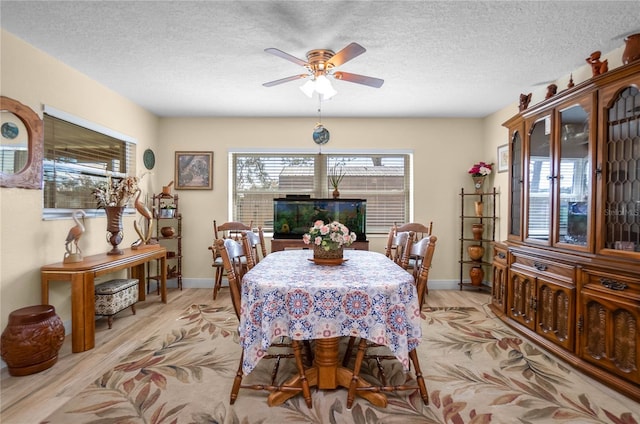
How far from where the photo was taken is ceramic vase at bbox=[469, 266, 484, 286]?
4324 mm

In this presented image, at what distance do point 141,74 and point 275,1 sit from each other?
1799 mm

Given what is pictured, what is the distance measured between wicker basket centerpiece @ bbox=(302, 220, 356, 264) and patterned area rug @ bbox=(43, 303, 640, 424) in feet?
2.65

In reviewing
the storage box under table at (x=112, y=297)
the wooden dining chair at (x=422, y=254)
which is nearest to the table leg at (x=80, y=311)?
the storage box under table at (x=112, y=297)

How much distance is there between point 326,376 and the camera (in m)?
1.96

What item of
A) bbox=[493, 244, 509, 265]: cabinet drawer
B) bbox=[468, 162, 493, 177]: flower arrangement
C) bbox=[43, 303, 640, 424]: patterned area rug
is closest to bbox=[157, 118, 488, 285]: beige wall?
bbox=[468, 162, 493, 177]: flower arrangement

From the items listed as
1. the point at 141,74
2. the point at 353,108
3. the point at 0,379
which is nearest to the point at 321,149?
the point at 353,108

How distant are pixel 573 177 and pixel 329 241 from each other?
1.90 m

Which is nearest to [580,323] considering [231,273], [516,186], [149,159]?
[516,186]

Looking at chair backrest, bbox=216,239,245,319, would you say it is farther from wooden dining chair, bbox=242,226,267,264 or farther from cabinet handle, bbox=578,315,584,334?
cabinet handle, bbox=578,315,584,334

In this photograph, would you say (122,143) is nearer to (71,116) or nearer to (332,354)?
(71,116)

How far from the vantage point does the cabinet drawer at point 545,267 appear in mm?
2379

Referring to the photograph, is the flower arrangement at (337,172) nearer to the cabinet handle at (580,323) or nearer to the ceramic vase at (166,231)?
the ceramic vase at (166,231)

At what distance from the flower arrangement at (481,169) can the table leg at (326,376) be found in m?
3.30

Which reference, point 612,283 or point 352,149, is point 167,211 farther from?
point 612,283
